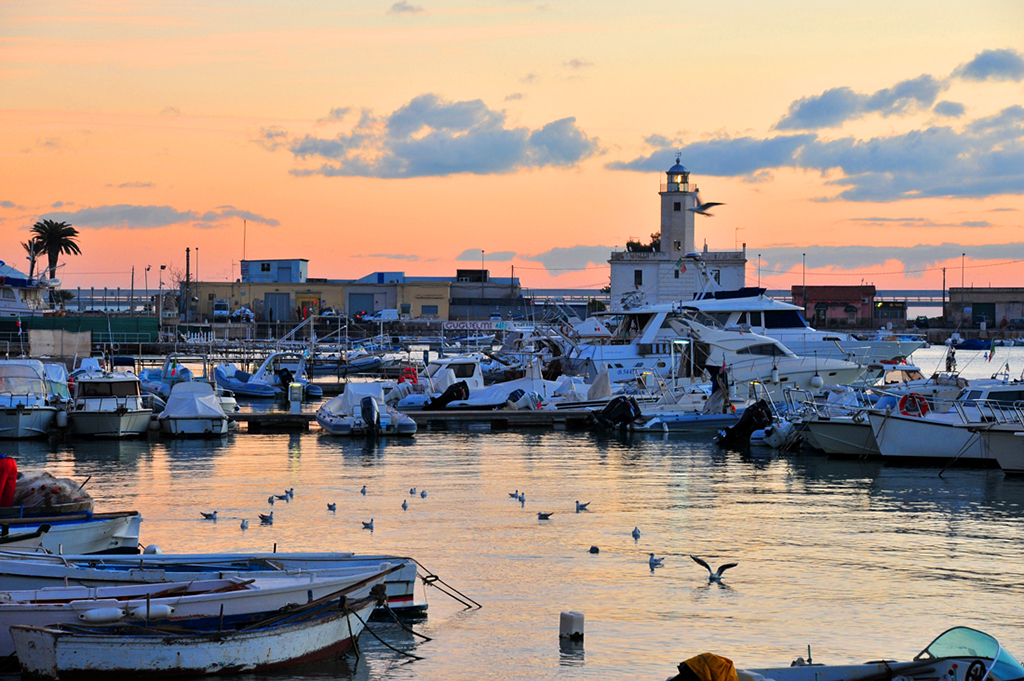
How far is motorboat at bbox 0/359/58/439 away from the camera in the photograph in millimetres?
35188

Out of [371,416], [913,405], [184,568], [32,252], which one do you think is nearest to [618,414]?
[371,416]

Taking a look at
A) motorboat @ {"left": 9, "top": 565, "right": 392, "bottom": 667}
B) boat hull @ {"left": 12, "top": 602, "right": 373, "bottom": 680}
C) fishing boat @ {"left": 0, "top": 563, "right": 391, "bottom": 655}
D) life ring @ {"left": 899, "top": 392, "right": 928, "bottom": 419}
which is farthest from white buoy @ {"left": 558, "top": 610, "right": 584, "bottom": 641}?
life ring @ {"left": 899, "top": 392, "right": 928, "bottom": 419}

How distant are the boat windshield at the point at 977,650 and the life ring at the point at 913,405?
20.4 m

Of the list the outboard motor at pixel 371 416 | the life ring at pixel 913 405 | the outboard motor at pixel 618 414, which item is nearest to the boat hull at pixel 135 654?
the life ring at pixel 913 405

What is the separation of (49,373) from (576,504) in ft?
84.4

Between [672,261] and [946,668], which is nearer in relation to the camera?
[946,668]

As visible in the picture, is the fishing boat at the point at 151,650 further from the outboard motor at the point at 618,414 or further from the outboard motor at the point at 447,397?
the outboard motor at the point at 447,397

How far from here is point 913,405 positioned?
96.5ft

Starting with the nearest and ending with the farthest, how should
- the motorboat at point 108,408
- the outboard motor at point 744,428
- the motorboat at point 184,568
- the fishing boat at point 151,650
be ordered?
the fishing boat at point 151,650 → the motorboat at point 184,568 → the outboard motor at point 744,428 → the motorboat at point 108,408

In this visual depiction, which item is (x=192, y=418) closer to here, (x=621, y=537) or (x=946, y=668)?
(x=621, y=537)

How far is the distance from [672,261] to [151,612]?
6874 centimetres

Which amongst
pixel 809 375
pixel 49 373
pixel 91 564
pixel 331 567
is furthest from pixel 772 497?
pixel 49 373

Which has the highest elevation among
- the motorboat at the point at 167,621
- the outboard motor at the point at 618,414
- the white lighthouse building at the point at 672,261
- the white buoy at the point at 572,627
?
the white lighthouse building at the point at 672,261

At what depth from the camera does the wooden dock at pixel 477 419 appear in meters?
40.1
